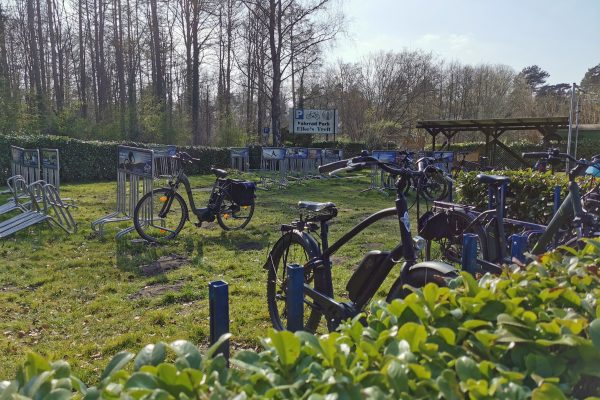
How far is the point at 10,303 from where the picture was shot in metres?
4.45

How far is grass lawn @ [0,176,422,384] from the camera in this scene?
3631 mm

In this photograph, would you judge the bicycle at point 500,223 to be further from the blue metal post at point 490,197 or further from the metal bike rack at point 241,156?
the metal bike rack at point 241,156

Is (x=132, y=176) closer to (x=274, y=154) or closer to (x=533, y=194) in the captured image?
(x=533, y=194)

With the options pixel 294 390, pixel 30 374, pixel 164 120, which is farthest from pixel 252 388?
pixel 164 120

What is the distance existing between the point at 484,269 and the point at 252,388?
2.81 metres

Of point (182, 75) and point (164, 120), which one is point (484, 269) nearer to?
point (164, 120)

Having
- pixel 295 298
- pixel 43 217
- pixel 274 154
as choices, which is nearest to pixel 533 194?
pixel 295 298

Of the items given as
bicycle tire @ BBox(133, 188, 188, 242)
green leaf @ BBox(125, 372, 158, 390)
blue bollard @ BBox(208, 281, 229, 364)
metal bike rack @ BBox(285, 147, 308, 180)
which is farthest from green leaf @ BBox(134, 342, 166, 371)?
metal bike rack @ BBox(285, 147, 308, 180)

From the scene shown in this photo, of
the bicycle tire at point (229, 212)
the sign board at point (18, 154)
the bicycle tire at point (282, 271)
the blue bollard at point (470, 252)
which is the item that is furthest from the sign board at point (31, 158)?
the blue bollard at point (470, 252)

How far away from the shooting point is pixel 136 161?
7.22m

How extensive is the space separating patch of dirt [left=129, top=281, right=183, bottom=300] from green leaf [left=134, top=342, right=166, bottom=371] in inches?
150

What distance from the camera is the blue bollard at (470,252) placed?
2479 mm

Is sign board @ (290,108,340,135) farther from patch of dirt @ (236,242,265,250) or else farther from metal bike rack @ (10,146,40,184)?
patch of dirt @ (236,242,265,250)

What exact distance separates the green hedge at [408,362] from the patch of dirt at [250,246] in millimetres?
5617
